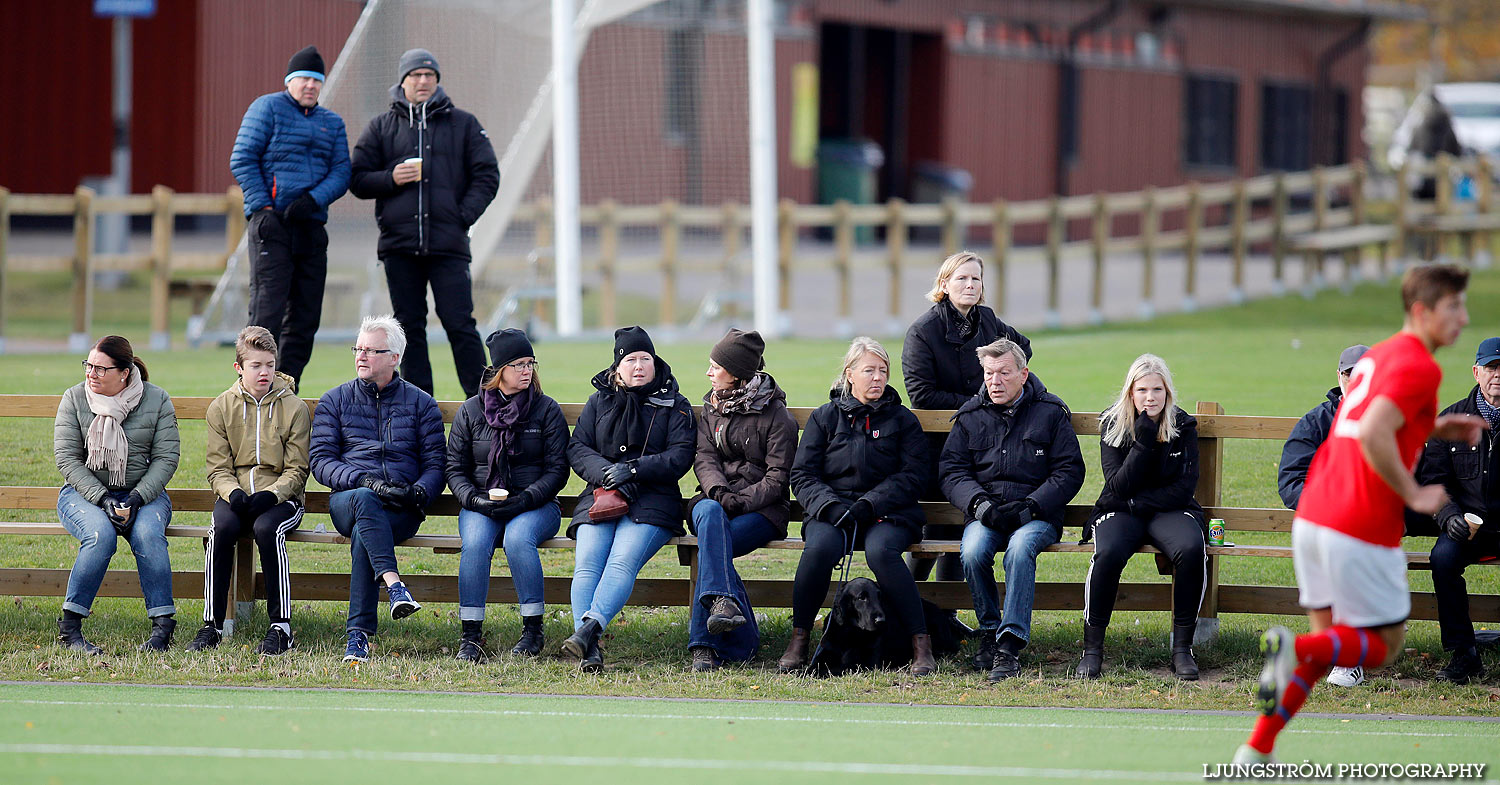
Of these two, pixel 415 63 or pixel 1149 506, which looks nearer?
pixel 1149 506

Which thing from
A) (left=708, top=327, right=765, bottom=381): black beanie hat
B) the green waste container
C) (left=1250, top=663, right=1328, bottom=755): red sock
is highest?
the green waste container

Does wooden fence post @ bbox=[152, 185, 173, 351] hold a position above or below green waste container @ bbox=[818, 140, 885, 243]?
below

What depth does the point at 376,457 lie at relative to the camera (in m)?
7.63

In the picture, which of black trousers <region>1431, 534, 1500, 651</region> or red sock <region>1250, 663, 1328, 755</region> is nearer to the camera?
red sock <region>1250, 663, 1328, 755</region>

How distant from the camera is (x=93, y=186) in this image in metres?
20.9

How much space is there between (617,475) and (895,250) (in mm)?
9913

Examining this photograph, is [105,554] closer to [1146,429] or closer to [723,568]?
[723,568]

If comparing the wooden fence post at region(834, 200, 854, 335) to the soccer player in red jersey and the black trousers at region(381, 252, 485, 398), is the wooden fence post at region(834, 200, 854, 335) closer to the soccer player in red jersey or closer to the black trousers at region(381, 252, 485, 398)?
the black trousers at region(381, 252, 485, 398)

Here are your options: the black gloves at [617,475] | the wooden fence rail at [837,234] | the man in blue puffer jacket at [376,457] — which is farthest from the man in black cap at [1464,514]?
the wooden fence rail at [837,234]

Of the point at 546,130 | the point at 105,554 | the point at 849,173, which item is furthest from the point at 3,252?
the point at 849,173

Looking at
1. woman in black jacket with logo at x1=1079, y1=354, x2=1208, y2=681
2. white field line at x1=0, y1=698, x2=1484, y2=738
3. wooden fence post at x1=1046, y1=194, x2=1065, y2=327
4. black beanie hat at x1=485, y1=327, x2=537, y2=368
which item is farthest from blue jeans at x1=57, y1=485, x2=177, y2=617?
wooden fence post at x1=1046, y1=194, x2=1065, y2=327

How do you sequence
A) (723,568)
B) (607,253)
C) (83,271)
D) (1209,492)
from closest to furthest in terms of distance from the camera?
(723,568) → (1209,492) → (83,271) → (607,253)

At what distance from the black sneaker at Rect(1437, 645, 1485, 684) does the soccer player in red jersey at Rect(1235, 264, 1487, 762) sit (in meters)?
1.89

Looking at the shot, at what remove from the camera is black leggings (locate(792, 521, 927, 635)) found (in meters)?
7.22
